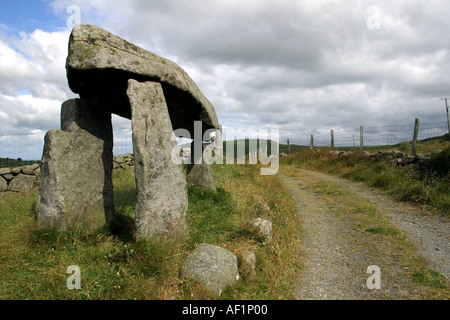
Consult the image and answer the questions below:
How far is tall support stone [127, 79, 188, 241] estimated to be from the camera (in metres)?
4.50

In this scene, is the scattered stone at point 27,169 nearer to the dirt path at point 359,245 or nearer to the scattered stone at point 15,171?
the scattered stone at point 15,171

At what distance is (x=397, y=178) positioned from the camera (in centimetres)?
984

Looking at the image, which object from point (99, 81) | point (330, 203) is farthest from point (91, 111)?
point (330, 203)

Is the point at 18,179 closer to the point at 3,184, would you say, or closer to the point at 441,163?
the point at 3,184

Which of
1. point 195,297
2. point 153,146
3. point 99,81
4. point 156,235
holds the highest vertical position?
point 99,81

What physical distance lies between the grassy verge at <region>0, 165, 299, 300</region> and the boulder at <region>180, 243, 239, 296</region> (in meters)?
0.11

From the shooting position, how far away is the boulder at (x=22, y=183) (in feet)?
32.8

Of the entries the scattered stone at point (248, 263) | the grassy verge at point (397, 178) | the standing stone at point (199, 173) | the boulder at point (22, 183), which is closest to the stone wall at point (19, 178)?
the boulder at point (22, 183)

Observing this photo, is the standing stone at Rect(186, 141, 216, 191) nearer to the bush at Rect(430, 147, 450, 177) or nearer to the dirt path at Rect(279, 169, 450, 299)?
the dirt path at Rect(279, 169, 450, 299)

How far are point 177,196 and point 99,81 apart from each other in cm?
227

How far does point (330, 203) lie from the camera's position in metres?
8.77
